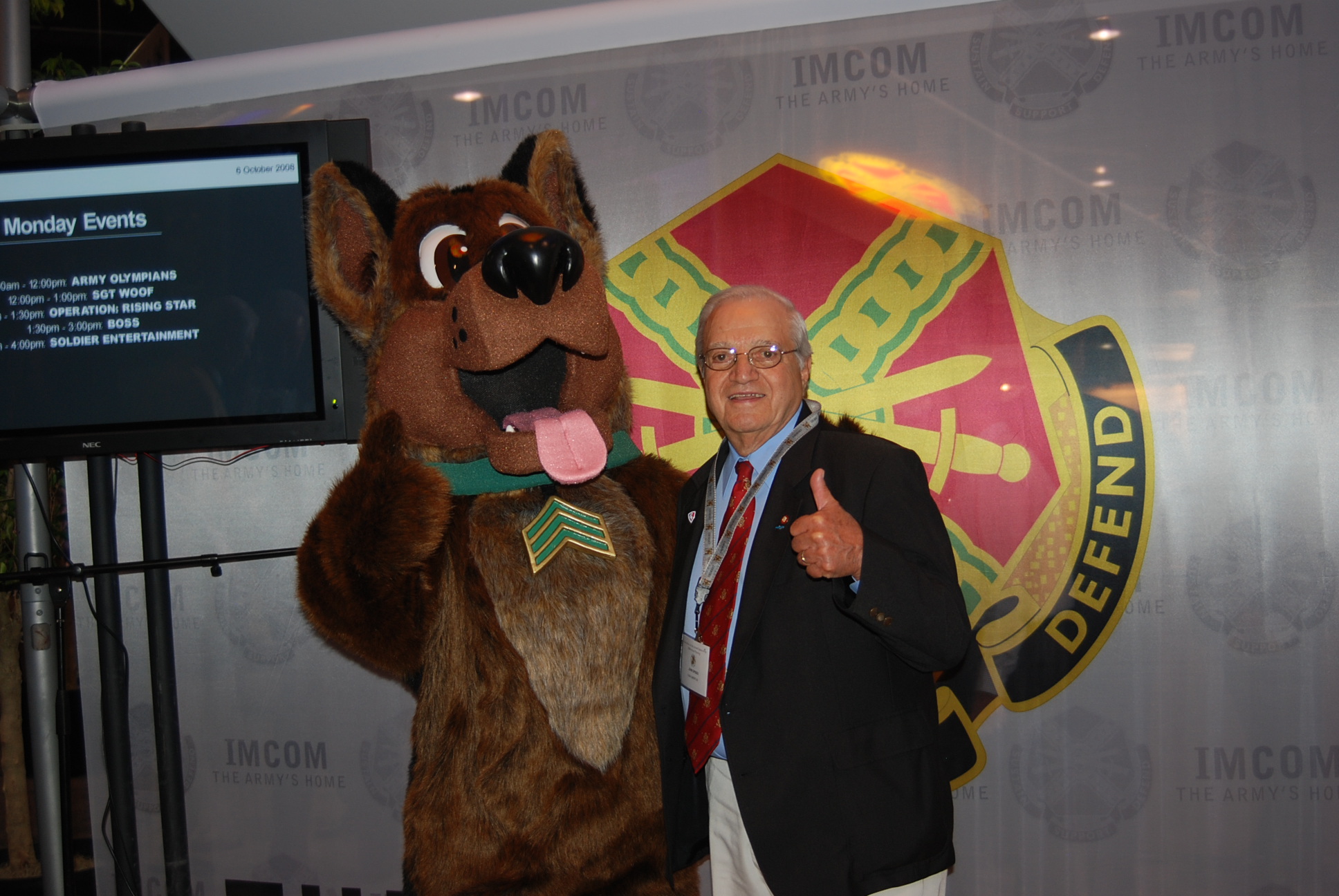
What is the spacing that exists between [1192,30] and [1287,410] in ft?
3.33

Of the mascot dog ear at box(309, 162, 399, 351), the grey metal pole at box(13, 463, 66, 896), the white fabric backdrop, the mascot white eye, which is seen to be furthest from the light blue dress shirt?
the grey metal pole at box(13, 463, 66, 896)

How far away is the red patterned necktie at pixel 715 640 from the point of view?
1555 mm

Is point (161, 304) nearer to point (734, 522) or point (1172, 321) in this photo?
point (734, 522)

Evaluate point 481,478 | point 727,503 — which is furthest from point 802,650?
point 481,478

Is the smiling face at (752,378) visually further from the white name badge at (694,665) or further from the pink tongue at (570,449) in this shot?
the white name badge at (694,665)

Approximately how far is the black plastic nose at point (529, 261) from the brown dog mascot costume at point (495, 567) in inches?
0.6

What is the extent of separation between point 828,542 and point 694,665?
0.41 meters

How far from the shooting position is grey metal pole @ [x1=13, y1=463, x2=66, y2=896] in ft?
8.23

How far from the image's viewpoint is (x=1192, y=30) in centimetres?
227

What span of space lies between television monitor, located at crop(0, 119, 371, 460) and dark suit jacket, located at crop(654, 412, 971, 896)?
51.9 inches

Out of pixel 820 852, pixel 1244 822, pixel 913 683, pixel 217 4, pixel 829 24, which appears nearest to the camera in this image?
pixel 820 852

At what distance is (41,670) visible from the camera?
100.0 inches

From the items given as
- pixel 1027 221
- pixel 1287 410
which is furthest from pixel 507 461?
pixel 1287 410

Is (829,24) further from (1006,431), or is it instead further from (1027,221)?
(1006,431)
